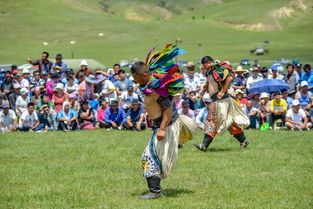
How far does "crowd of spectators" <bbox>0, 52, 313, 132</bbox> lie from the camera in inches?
624

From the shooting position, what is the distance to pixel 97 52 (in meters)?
78.9

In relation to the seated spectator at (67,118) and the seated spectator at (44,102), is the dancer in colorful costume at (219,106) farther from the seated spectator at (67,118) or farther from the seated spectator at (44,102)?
the seated spectator at (44,102)

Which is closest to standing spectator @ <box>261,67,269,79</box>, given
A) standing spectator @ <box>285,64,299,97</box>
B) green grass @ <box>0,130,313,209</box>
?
standing spectator @ <box>285,64,299,97</box>

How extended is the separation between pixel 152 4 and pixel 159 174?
151 m

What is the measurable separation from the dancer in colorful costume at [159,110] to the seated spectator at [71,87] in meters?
9.82

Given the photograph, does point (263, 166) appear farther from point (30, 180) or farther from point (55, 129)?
point (55, 129)

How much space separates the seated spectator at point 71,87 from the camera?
16984 millimetres

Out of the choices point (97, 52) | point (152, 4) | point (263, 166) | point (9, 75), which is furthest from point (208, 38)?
point (263, 166)

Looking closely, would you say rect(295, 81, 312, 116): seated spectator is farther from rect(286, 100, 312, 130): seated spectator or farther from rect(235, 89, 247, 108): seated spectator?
rect(235, 89, 247, 108): seated spectator

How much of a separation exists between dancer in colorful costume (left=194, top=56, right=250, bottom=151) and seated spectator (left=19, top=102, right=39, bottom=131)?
6315 mm

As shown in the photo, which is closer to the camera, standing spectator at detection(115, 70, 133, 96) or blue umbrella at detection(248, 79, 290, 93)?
blue umbrella at detection(248, 79, 290, 93)

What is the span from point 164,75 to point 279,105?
9166mm

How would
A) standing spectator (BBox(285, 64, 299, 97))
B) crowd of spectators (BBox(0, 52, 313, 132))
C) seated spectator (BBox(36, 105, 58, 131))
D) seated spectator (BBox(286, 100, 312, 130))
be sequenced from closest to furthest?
seated spectator (BBox(286, 100, 312, 130)), crowd of spectators (BBox(0, 52, 313, 132)), seated spectator (BBox(36, 105, 58, 131)), standing spectator (BBox(285, 64, 299, 97))

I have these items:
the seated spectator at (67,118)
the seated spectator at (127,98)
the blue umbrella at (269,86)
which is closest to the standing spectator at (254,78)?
the blue umbrella at (269,86)
